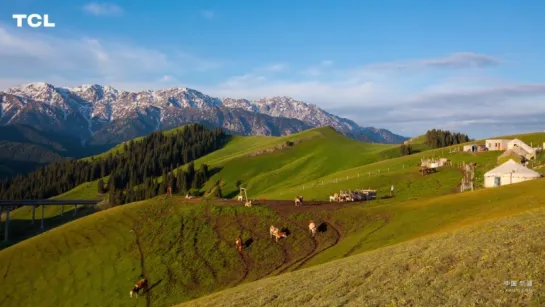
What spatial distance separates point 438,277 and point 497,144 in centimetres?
13982

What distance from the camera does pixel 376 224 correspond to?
69875 millimetres

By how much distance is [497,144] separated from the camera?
153 m

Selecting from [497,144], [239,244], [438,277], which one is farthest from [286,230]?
[497,144]

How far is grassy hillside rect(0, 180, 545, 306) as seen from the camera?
61719 millimetres

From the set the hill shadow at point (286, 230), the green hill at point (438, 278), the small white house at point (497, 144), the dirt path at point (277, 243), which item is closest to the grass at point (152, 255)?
the dirt path at point (277, 243)

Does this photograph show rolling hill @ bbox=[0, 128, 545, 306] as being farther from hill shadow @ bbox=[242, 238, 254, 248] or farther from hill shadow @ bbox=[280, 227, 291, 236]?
hill shadow @ bbox=[280, 227, 291, 236]

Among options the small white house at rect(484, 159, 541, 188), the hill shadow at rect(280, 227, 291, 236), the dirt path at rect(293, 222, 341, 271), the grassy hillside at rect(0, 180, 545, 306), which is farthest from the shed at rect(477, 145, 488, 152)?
the hill shadow at rect(280, 227, 291, 236)

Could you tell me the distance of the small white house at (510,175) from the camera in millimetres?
97113

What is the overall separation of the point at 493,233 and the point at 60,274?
6231 cm

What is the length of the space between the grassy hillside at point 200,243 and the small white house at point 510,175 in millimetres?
20103

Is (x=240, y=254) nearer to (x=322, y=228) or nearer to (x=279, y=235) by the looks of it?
(x=279, y=235)

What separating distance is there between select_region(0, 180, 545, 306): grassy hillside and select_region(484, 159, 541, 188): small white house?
20103 millimetres

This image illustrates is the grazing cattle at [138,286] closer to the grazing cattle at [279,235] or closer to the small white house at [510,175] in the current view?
the grazing cattle at [279,235]

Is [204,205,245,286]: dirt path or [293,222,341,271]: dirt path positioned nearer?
[293,222,341,271]: dirt path
